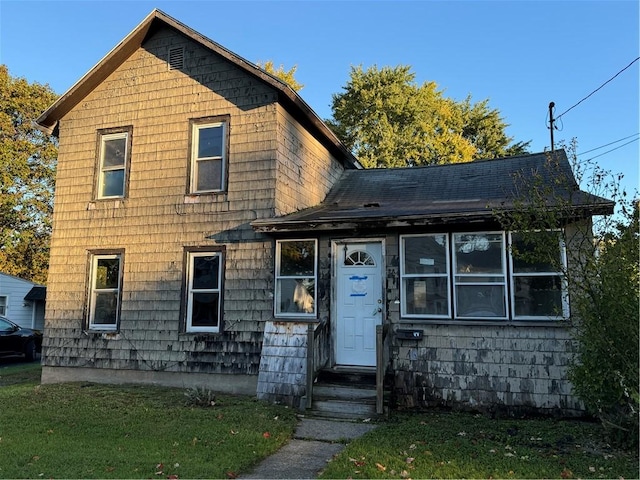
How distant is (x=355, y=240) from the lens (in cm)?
893

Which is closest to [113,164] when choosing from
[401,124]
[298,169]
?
[298,169]

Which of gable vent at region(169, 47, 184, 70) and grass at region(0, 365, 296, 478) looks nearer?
grass at region(0, 365, 296, 478)

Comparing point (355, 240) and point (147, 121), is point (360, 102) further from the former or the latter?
point (355, 240)

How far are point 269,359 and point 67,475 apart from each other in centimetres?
411

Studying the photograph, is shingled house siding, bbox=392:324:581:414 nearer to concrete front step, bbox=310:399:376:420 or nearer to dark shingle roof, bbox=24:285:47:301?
concrete front step, bbox=310:399:376:420

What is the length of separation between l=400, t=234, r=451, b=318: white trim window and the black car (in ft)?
42.3

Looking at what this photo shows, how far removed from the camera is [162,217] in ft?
33.7

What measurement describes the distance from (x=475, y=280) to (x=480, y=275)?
0.12 metres

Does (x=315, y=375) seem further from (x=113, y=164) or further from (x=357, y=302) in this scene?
(x=113, y=164)

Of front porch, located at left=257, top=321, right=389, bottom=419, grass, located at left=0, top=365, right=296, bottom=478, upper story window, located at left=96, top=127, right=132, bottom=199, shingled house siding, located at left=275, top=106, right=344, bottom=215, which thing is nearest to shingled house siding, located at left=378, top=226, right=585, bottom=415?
front porch, located at left=257, top=321, right=389, bottom=419

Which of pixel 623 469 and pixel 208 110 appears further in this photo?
pixel 208 110

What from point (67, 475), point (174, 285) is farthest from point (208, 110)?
point (67, 475)

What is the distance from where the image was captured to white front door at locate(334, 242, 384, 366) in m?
8.67

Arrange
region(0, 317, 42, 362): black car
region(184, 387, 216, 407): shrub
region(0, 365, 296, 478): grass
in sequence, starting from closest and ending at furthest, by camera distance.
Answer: region(0, 365, 296, 478): grass → region(184, 387, 216, 407): shrub → region(0, 317, 42, 362): black car
